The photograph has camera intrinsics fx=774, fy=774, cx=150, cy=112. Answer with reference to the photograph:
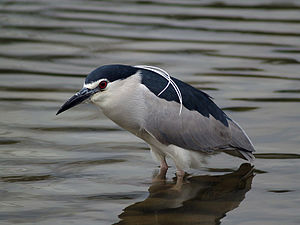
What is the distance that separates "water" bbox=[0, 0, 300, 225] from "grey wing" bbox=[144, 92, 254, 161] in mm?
238

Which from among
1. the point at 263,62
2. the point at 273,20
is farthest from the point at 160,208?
the point at 273,20

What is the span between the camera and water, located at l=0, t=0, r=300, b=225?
5.70 meters

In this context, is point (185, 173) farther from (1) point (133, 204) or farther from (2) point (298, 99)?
(2) point (298, 99)

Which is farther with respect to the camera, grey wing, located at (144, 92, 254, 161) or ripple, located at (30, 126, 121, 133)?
ripple, located at (30, 126, 121, 133)

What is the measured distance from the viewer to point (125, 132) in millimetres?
7598

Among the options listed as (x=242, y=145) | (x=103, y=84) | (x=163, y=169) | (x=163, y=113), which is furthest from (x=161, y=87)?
(x=242, y=145)

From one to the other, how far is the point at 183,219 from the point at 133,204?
1.57 ft

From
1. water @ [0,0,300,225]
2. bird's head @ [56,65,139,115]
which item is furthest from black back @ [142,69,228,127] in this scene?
water @ [0,0,300,225]

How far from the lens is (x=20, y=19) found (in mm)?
12477

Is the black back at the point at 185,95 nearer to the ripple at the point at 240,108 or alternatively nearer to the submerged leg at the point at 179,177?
the submerged leg at the point at 179,177

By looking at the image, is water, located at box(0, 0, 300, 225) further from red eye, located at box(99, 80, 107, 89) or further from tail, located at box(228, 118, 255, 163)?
red eye, located at box(99, 80, 107, 89)

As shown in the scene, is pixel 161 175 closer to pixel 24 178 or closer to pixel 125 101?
pixel 125 101

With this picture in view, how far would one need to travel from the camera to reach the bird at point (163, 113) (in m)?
5.98

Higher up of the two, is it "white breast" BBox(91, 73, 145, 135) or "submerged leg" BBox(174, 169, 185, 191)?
"white breast" BBox(91, 73, 145, 135)
